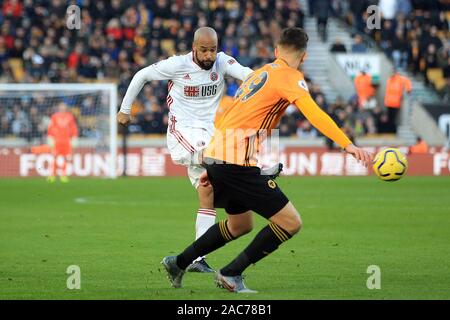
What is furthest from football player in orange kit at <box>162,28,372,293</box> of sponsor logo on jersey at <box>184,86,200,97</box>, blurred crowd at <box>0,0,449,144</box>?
blurred crowd at <box>0,0,449,144</box>

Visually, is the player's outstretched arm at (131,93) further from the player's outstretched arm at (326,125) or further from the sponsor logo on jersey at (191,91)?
the player's outstretched arm at (326,125)

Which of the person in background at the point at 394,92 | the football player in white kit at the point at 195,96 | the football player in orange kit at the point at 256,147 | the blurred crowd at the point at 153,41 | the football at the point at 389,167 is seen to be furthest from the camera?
the person in background at the point at 394,92

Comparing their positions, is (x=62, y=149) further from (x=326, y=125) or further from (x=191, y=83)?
(x=326, y=125)

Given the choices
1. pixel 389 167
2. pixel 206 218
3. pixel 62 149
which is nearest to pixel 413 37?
pixel 62 149

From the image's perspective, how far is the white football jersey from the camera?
10.8m

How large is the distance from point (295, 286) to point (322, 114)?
65.3 inches

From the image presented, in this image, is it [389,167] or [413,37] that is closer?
[389,167]

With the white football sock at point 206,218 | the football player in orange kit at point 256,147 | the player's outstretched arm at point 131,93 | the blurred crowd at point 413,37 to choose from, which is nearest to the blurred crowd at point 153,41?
the blurred crowd at point 413,37

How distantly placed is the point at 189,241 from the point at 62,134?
561 inches

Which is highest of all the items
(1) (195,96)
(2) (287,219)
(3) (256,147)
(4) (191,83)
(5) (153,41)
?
(5) (153,41)

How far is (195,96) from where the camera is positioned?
36.4 ft

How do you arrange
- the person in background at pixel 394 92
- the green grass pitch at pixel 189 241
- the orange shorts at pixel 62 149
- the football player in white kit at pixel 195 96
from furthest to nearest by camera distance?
the person in background at pixel 394 92 < the orange shorts at pixel 62 149 < the football player in white kit at pixel 195 96 < the green grass pitch at pixel 189 241

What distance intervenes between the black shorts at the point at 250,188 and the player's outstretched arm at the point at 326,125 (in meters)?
0.62

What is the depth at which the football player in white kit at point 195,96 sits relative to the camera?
1059cm
